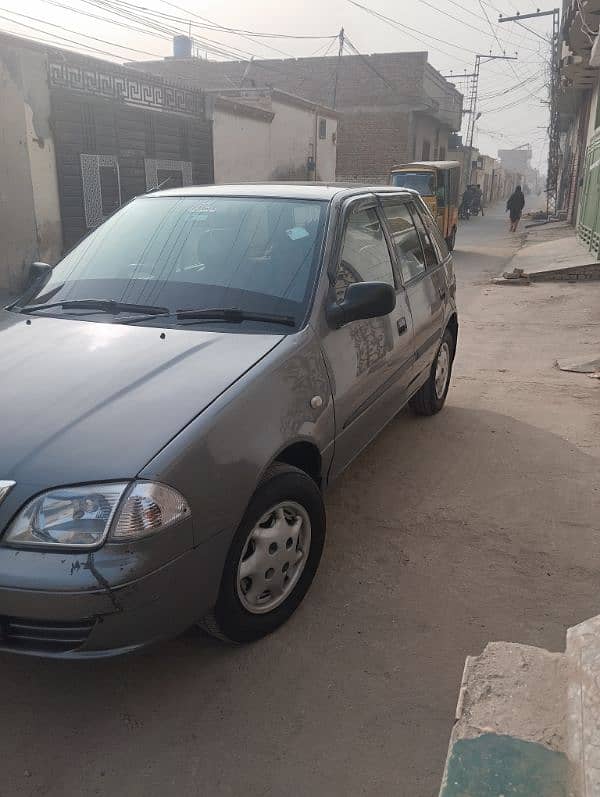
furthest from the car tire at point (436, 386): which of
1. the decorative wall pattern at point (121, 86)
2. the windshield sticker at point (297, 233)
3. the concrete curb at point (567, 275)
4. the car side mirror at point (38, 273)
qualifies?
the decorative wall pattern at point (121, 86)

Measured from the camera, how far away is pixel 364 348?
11.2ft

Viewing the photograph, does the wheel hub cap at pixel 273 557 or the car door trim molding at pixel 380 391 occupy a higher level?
the car door trim molding at pixel 380 391

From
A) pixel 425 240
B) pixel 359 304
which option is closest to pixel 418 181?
pixel 425 240

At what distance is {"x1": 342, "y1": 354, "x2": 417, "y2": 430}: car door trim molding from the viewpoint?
3.29m

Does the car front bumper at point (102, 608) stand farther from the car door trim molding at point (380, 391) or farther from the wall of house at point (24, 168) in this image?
the wall of house at point (24, 168)

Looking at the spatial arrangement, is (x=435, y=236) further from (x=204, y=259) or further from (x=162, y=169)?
(x=162, y=169)

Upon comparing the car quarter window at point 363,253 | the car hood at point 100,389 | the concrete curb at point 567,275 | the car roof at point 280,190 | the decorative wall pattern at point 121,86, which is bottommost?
the concrete curb at point 567,275

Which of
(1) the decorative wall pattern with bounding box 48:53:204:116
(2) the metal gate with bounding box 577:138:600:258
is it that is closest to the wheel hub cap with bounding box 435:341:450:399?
(2) the metal gate with bounding box 577:138:600:258

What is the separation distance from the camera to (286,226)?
341cm

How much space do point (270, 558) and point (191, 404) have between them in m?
0.72

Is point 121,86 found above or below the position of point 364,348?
above

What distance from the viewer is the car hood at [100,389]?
2111mm

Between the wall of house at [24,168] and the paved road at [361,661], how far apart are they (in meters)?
10.1

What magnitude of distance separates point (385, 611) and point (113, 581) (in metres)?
1.38
